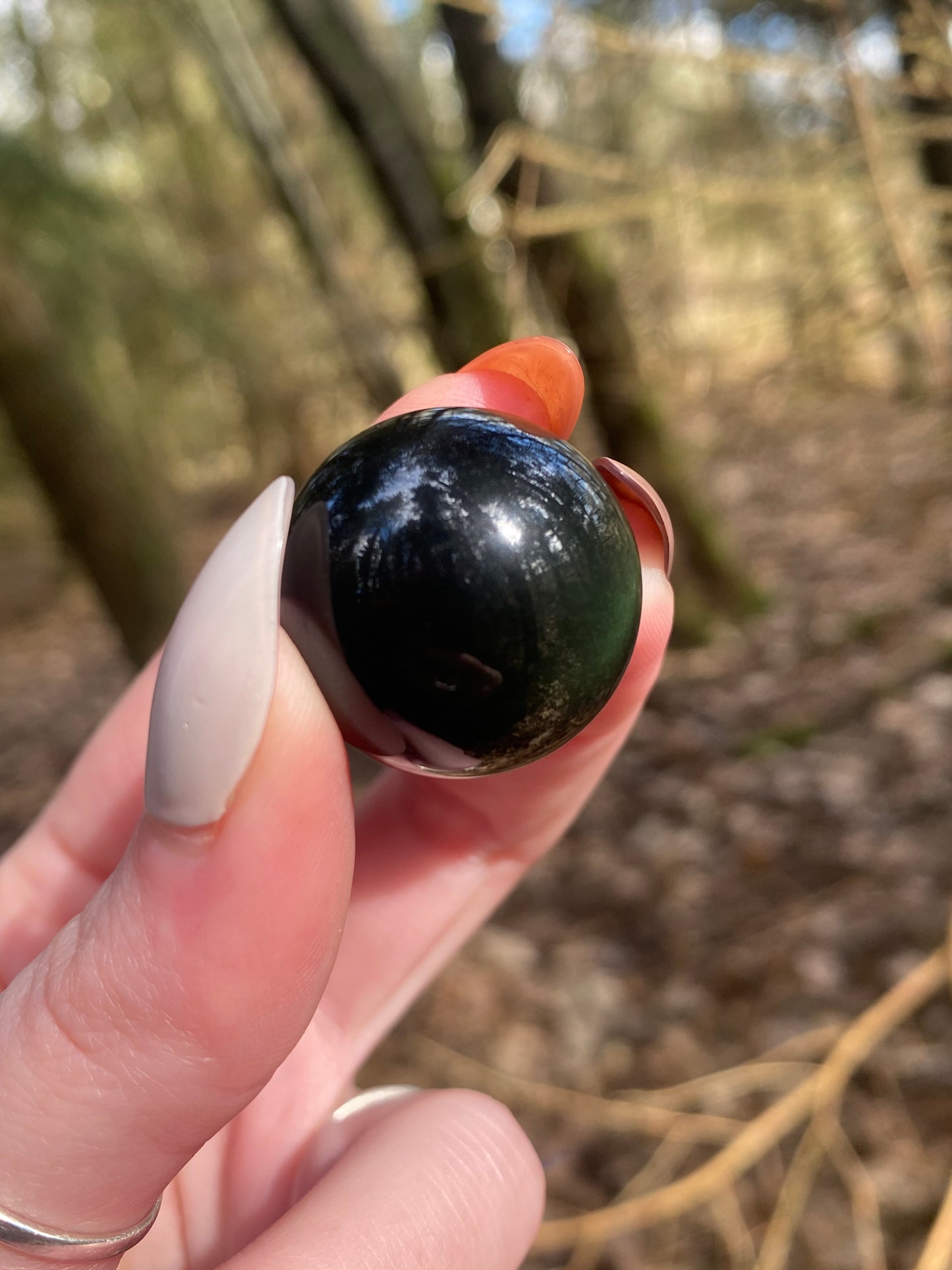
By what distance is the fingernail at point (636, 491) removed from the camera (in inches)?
49.8

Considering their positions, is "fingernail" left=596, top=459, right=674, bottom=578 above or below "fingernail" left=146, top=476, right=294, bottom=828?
below

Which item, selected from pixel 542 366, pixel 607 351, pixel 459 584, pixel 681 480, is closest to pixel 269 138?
pixel 607 351

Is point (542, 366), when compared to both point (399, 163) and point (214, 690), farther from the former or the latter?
point (399, 163)

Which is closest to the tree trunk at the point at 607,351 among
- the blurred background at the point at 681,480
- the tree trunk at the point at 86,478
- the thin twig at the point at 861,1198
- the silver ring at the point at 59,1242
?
the blurred background at the point at 681,480

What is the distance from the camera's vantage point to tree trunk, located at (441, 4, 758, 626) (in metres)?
3.66

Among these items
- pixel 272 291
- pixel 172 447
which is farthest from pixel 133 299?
pixel 172 447

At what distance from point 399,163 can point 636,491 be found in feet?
10.1

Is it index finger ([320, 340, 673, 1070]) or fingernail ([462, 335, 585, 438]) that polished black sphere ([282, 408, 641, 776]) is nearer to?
fingernail ([462, 335, 585, 438])

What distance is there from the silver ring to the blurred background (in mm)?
1045

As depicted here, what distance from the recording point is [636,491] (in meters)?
1.27

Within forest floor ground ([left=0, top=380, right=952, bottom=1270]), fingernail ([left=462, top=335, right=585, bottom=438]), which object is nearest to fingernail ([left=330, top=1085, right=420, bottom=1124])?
forest floor ground ([left=0, top=380, right=952, bottom=1270])

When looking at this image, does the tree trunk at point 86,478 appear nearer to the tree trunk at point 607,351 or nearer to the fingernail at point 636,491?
the tree trunk at point 607,351

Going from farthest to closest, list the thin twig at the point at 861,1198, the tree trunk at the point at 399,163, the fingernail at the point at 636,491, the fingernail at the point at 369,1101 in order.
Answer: the tree trunk at the point at 399,163 < the thin twig at the point at 861,1198 < the fingernail at the point at 369,1101 < the fingernail at the point at 636,491

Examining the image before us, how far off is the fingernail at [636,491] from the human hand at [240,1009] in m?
0.03
